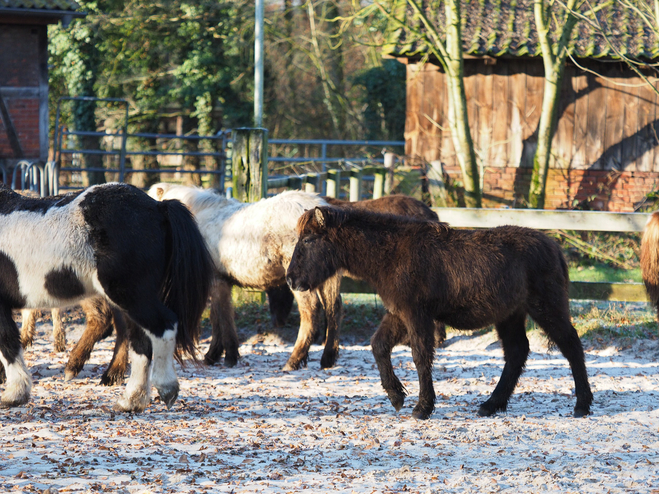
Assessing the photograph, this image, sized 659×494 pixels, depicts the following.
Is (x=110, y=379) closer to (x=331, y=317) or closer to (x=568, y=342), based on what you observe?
(x=331, y=317)

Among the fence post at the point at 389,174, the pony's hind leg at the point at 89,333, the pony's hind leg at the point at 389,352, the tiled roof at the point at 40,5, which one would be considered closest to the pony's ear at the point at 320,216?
the pony's hind leg at the point at 389,352

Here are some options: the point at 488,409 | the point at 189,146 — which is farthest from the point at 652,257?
the point at 189,146

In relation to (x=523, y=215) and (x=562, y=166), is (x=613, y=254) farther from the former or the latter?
(x=523, y=215)

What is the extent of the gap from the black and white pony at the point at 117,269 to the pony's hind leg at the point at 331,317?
1.83m

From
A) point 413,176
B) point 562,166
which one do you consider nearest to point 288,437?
point 413,176

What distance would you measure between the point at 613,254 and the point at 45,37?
38.1 ft

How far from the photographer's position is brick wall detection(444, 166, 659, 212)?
14.3 meters

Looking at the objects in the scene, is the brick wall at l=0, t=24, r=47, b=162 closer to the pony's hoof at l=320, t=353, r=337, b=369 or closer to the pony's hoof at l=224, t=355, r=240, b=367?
the pony's hoof at l=224, t=355, r=240, b=367

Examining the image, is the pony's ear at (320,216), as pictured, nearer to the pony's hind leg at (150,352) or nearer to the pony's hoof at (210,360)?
the pony's hind leg at (150,352)

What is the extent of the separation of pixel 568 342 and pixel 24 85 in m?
12.3

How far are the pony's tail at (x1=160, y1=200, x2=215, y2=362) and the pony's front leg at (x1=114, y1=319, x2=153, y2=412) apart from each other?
239mm

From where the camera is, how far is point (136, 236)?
5102 millimetres

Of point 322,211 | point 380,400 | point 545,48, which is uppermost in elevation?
point 545,48

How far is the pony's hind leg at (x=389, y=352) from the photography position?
536 centimetres
